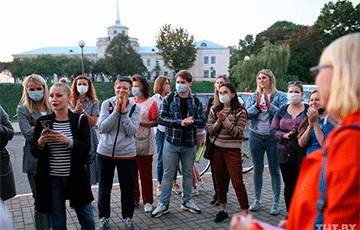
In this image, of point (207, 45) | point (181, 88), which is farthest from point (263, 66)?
point (207, 45)

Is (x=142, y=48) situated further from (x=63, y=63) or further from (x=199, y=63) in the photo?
(x=63, y=63)

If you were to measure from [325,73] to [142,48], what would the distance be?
114 m

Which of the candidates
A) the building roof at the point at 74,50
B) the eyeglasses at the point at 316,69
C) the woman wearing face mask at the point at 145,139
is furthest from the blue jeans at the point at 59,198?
the building roof at the point at 74,50

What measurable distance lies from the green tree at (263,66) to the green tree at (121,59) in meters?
40.9

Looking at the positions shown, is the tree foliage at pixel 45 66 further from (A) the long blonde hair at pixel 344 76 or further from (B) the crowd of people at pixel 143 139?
(A) the long blonde hair at pixel 344 76

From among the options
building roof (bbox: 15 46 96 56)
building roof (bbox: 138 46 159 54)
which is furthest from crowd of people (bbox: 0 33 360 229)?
building roof (bbox: 15 46 96 56)

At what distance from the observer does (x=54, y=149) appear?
12.0 feet

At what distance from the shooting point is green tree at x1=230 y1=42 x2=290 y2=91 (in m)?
39.1

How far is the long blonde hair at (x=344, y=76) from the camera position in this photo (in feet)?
4.56

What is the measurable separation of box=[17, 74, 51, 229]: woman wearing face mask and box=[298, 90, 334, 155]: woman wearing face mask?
3272 mm

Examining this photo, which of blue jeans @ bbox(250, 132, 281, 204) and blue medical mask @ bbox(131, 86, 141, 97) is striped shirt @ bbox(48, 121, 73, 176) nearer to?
blue medical mask @ bbox(131, 86, 141, 97)

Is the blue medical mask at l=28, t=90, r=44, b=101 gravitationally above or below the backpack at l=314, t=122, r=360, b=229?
above

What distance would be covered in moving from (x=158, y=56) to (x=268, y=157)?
9705cm

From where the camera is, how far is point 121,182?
4641 mm
